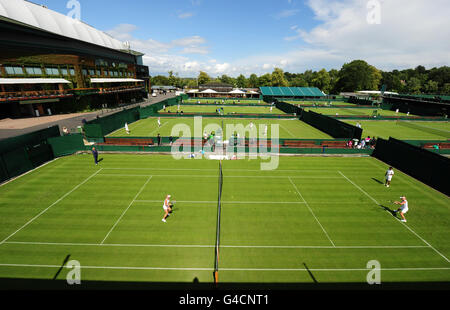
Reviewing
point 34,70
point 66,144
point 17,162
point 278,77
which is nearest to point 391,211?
point 17,162

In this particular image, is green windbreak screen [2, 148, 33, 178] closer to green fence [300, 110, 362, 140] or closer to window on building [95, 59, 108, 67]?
green fence [300, 110, 362, 140]

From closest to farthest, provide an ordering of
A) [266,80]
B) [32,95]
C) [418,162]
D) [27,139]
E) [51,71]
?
[418,162] < [27,139] < [32,95] < [51,71] < [266,80]

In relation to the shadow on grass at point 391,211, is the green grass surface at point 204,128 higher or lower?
higher

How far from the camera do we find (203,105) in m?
63.7

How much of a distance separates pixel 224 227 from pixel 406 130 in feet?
135

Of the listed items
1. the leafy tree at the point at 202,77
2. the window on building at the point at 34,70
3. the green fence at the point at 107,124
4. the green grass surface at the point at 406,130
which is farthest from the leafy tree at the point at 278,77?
the window on building at the point at 34,70

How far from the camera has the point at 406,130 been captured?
36938 millimetres

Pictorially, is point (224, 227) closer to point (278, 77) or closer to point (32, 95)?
point (32, 95)

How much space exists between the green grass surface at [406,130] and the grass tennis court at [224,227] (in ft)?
62.2

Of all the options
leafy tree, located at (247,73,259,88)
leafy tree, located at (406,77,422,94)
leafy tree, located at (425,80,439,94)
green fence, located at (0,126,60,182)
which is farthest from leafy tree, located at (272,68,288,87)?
green fence, located at (0,126,60,182)

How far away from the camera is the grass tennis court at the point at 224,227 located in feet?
32.0

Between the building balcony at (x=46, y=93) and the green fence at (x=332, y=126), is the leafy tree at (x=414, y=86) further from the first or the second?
the building balcony at (x=46, y=93)

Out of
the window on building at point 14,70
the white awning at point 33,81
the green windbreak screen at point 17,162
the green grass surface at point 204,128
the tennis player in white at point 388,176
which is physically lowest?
the tennis player in white at point 388,176

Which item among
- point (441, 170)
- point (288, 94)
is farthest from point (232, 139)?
point (288, 94)
